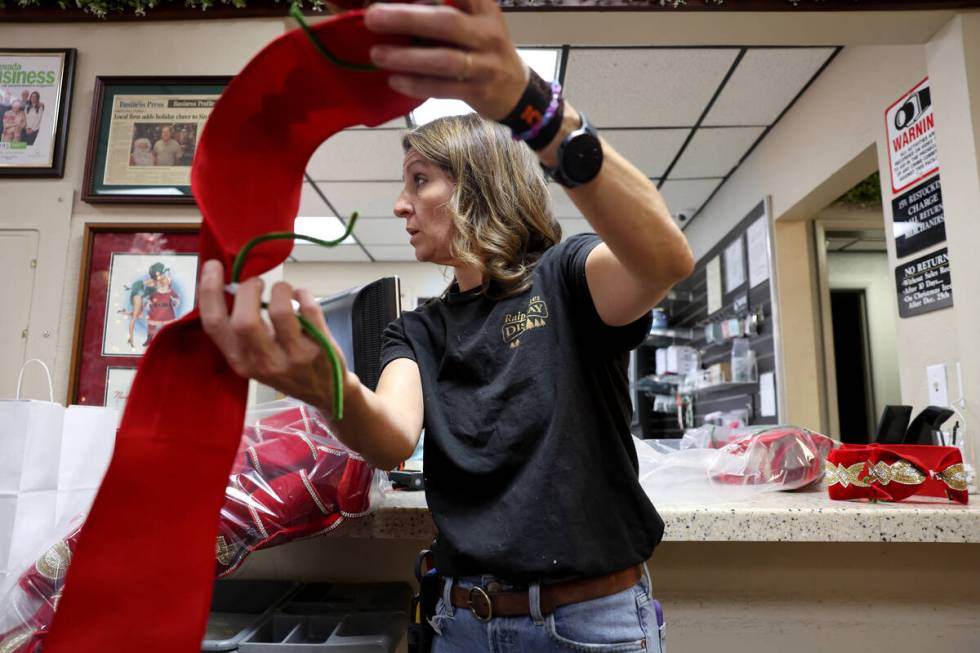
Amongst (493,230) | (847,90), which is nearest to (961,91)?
(847,90)

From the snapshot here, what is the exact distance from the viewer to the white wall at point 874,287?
522cm

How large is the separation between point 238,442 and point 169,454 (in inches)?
2.2

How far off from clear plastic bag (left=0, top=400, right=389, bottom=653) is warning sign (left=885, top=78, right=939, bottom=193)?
88.8 inches

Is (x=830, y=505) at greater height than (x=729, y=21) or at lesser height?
lesser

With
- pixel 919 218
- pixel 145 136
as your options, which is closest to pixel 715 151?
pixel 919 218

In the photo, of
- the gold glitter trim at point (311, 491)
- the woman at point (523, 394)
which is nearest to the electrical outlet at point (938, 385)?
the woman at point (523, 394)

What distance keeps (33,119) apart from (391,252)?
4182 mm

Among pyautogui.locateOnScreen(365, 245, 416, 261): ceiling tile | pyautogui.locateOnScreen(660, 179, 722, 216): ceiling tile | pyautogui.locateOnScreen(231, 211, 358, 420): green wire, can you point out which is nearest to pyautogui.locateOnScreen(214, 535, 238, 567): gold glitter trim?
pyautogui.locateOnScreen(231, 211, 358, 420): green wire

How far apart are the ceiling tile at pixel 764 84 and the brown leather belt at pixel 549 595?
2.68 metres

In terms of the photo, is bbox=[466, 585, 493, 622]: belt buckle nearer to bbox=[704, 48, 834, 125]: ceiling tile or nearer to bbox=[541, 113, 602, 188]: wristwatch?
bbox=[541, 113, 602, 188]: wristwatch

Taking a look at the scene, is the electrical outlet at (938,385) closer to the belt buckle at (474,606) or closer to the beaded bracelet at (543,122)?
the belt buckle at (474,606)

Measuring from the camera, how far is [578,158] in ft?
2.01

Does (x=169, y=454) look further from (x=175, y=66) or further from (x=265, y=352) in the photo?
(x=175, y=66)

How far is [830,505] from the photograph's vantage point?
1.30m
